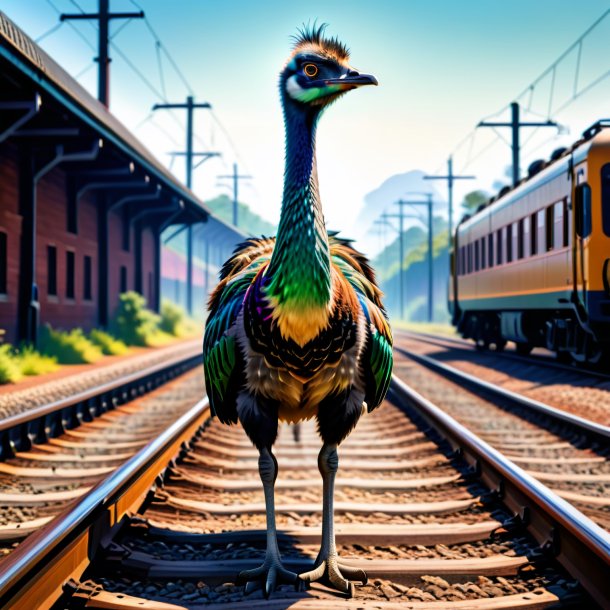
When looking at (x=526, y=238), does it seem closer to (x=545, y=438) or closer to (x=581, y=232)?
(x=581, y=232)

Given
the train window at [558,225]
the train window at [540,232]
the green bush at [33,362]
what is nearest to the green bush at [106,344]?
the green bush at [33,362]

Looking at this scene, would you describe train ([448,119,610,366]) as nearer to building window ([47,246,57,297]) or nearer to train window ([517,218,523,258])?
train window ([517,218,523,258])

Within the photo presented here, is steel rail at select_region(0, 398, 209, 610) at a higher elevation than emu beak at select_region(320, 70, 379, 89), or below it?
below

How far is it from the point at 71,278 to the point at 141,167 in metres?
3.99

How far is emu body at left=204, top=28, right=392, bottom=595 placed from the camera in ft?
10.1

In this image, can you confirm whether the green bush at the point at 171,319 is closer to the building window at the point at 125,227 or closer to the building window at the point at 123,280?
the building window at the point at 123,280

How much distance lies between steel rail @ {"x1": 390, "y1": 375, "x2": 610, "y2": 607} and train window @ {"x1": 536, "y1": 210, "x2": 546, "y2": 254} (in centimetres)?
961

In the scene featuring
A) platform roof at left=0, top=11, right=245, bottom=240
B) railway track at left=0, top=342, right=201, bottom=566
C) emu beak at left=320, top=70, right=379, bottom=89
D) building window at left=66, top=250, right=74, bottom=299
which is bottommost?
railway track at left=0, top=342, right=201, bottom=566

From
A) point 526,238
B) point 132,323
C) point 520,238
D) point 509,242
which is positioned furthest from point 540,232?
point 132,323

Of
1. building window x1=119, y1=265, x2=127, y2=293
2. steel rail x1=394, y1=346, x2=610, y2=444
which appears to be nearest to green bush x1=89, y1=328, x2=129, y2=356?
building window x1=119, y1=265, x2=127, y2=293

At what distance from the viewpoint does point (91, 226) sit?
2416 centimetres

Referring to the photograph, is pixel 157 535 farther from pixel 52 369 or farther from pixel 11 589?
pixel 52 369

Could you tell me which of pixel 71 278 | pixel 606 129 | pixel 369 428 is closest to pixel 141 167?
pixel 71 278

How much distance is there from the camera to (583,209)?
12.5 meters
